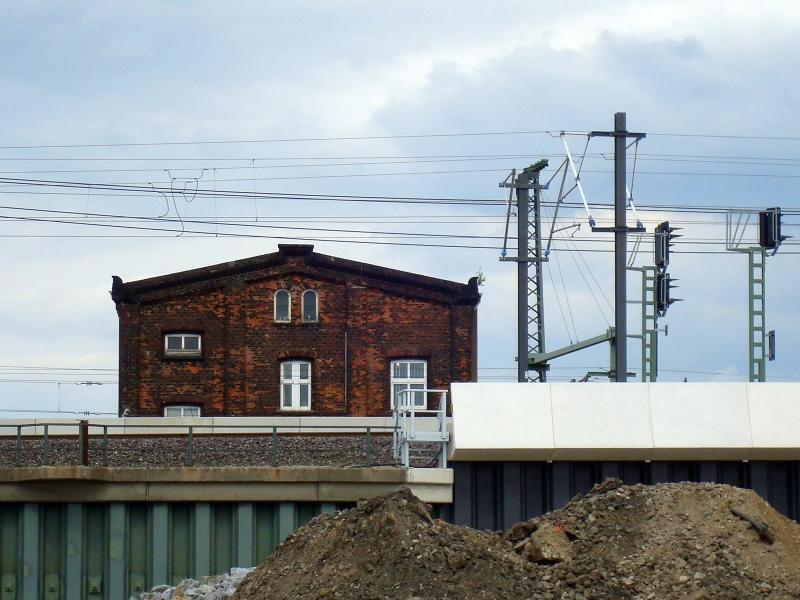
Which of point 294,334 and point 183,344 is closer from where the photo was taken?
point 183,344

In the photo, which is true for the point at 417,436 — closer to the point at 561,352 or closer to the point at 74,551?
the point at 74,551

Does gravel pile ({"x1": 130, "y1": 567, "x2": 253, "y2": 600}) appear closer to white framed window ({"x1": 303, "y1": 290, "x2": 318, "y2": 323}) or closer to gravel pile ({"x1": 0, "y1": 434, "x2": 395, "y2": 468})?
gravel pile ({"x1": 0, "y1": 434, "x2": 395, "y2": 468})

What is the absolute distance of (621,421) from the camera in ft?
56.4

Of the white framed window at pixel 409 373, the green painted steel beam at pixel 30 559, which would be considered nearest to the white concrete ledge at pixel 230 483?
the green painted steel beam at pixel 30 559

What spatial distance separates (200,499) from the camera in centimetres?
1759

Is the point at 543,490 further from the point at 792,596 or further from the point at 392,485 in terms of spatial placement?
the point at 792,596

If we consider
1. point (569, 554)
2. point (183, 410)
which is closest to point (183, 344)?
point (183, 410)

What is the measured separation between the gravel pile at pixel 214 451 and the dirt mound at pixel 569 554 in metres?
4.82

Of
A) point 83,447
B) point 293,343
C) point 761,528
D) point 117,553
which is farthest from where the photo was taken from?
point 293,343

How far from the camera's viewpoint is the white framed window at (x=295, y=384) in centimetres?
3994

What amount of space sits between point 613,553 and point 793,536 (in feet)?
8.41

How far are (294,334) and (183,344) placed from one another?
4.09m

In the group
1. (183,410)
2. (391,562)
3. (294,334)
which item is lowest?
(183,410)

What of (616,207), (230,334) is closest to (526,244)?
(616,207)
